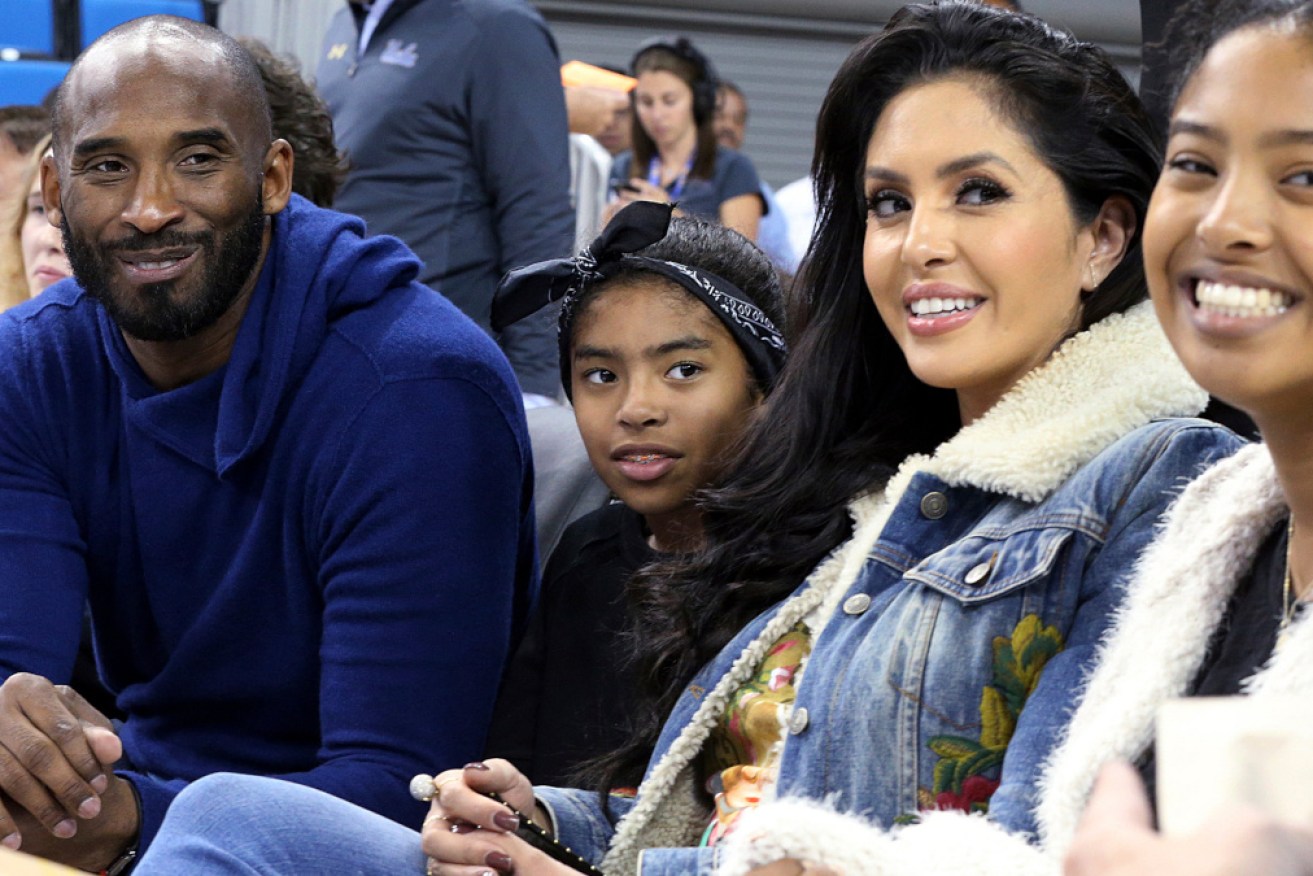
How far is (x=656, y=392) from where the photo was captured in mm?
2494

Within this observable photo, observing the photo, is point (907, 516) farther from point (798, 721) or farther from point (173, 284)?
point (173, 284)

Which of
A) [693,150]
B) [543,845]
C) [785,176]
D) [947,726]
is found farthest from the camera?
[785,176]

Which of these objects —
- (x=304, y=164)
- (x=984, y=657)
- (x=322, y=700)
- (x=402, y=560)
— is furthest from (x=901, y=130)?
(x=304, y=164)

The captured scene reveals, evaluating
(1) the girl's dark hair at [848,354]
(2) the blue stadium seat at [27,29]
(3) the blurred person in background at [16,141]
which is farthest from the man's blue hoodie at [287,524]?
(2) the blue stadium seat at [27,29]

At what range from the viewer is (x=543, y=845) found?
1836 millimetres

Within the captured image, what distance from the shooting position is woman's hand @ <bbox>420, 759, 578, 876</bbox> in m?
1.78

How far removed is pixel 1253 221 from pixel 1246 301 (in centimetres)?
6

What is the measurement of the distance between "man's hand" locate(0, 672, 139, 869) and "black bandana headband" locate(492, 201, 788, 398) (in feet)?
2.97

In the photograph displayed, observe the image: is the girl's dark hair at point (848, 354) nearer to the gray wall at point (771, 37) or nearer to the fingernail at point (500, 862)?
the fingernail at point (500, 862)

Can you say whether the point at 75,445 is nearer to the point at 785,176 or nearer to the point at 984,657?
the point at 984,657

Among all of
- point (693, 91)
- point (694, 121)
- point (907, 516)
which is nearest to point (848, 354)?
point (907, 516)

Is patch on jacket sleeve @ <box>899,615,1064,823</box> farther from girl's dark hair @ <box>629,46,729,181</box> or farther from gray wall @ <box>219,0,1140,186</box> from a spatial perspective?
gray wall @ <box>219,0,1140,186</box>

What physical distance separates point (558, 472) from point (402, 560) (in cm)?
57

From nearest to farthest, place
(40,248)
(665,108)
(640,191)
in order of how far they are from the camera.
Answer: (40,248)
(640,191)
(665,108)
